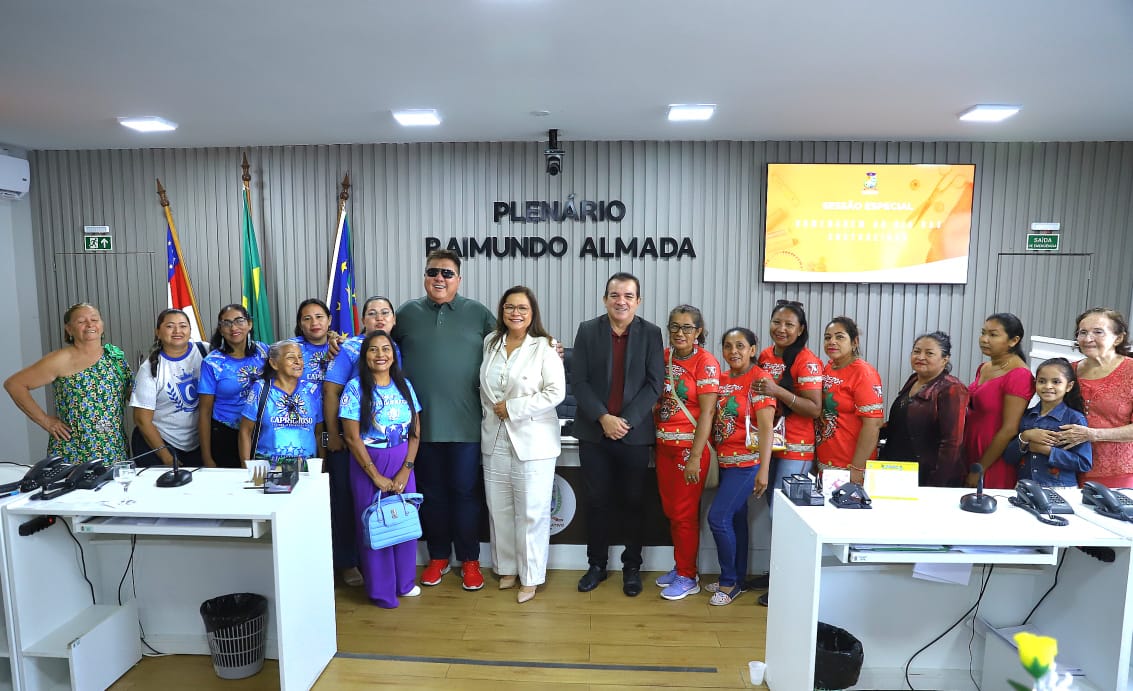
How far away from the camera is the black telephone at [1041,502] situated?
6.63ft

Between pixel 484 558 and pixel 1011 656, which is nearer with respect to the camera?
pixel 1011 656

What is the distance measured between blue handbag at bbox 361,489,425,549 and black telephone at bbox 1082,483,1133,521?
2.61 m

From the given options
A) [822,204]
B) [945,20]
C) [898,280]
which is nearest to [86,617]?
[945,20]

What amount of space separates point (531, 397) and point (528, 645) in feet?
3.54

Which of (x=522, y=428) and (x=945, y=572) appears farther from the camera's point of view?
(x=522, y=428)

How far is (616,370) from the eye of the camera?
3.10 metres

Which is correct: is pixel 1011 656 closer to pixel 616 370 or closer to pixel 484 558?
pixel 616 370

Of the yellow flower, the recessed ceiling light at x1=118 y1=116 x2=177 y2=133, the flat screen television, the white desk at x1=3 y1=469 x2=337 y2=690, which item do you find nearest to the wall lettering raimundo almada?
the flat screen television

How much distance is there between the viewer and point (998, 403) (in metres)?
2.91

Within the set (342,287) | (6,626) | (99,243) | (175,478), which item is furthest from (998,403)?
(99,243)

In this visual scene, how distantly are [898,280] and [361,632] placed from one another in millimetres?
4595

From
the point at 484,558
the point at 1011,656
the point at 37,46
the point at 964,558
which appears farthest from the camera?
the point at 484,558

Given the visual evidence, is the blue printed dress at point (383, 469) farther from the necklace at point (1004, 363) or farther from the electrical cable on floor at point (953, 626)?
the necklace at point (1004, 363)

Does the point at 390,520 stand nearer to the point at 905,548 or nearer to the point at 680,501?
the point at 680,501
